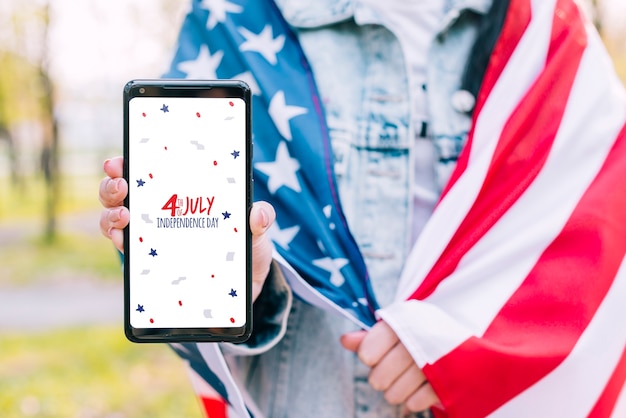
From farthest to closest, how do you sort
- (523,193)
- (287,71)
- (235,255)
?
1. (287,71)
2. (523,193)
3. (235,255)

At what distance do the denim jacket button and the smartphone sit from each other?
47 cm

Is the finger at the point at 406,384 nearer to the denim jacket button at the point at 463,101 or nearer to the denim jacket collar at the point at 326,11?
the denim jacket button at the point at 463,101

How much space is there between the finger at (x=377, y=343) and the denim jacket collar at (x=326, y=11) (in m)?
0.63

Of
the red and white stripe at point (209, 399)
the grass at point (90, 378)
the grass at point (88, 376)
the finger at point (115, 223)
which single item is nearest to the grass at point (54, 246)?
the grass at point (88, 376)

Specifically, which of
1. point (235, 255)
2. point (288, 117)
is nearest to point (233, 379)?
point (235, 255)

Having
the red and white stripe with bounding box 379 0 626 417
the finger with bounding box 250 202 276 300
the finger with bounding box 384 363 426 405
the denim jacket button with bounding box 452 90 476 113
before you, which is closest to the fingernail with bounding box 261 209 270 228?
the finger with bounding box 250 202 276 300

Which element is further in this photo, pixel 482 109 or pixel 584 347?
pixel 482 109

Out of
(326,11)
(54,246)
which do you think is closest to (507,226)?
(326,11)

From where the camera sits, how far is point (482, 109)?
57.2 inches

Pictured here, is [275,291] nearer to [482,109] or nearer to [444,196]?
[444,196]

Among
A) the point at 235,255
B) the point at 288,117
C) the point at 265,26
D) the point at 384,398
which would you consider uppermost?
the point at 265,26

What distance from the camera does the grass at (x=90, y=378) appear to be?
174 inches

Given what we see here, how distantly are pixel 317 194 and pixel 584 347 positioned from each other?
0.57 metres

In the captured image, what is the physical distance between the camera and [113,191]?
48.6 inches
